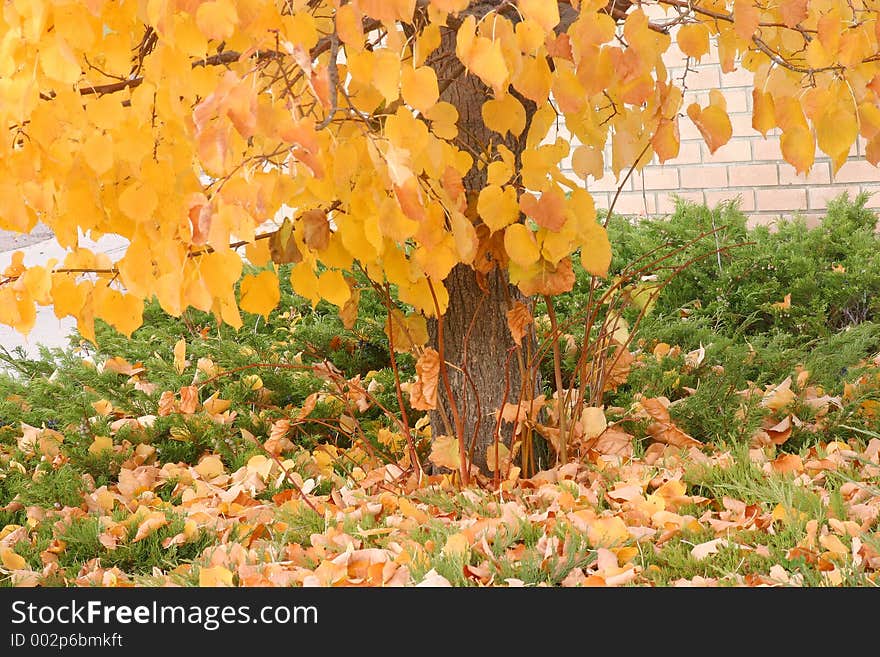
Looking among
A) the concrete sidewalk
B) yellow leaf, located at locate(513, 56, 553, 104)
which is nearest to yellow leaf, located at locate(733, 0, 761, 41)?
yellow leaf, located at locate(513, 56, 553, 104)

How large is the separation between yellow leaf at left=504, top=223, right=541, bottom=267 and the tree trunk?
0.45 m

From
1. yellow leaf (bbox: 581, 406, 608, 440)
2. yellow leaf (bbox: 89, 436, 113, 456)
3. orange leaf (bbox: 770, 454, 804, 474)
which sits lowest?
orange leaf (bbox: 770, 454, 804, 474)

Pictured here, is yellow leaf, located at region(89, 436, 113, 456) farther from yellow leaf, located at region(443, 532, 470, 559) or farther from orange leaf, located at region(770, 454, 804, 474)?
orange leaf, located at region(770, 454, 804, 474)

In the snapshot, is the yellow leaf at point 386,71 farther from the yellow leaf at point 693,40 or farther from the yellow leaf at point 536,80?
the yellow leaf at point 693,40

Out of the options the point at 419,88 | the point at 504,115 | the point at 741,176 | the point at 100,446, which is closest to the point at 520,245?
the point at 504,115

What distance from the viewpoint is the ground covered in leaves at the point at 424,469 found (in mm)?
1615

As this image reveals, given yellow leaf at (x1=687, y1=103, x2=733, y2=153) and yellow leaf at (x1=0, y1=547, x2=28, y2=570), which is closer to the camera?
yellow leaf at (x1=687, y1=103, x2=733, y2=153)

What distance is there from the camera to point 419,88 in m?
1.30

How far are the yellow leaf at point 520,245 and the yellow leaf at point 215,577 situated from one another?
2.47 ft

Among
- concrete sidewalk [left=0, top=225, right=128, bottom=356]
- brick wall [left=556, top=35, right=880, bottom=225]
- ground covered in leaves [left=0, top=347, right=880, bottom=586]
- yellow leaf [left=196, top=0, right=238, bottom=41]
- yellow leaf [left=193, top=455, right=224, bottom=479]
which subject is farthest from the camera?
concrete sidewalk [left=0, top=225, right=128, bottom=356]

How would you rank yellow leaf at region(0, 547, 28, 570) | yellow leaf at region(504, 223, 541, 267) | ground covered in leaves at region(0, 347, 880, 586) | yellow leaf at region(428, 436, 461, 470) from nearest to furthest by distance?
ground covered in leaves at region(0, 347, 880, 586) → yellow leaf at region(504, 223, 541, 267) → yellow leaf at region(0, 547, 28, 570) → yellow leaf at region(428, 436, 461, 470)

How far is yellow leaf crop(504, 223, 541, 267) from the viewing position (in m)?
1.69

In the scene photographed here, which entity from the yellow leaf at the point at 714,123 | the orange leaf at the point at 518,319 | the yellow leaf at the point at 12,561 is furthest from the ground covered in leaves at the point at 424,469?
the yellow leaf at the point at 714,123

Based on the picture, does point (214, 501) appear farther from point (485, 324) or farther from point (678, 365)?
point (678, 365)
